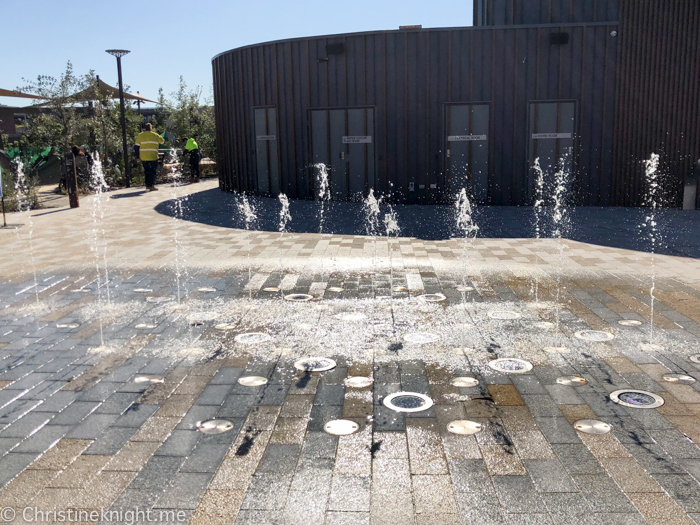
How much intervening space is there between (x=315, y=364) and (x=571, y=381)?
1.81m

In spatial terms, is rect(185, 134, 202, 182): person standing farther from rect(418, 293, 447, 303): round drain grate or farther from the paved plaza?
rect(418, 293, 447, 303): round drain grate

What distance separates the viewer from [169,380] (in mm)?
4277

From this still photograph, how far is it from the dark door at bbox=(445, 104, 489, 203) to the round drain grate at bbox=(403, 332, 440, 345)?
9.57 metres

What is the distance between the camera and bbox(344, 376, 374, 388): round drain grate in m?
4.16

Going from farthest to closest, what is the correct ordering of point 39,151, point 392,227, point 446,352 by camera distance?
1. point 39,151
2. point 392,227
3. point 446,352

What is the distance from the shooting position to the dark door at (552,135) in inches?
539

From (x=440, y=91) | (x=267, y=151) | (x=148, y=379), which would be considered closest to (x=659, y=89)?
(x=440, y=91)

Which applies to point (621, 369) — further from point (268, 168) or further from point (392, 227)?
point (268, 168)

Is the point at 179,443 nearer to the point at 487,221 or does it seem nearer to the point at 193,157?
the point at 487,221

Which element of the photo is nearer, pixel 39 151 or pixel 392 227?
pixel 392 227

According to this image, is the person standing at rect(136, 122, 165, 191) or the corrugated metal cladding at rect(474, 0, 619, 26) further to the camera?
the person standing at rect(136, 122, 165, 191)

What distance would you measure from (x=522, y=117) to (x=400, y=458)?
1199cm

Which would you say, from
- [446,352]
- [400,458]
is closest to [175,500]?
[400,458]

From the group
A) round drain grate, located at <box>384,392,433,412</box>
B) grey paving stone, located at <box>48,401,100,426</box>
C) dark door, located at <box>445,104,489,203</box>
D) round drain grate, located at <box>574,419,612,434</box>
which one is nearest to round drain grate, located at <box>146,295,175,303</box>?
grey paving stone, located at <box>48,401,100,426</box>
